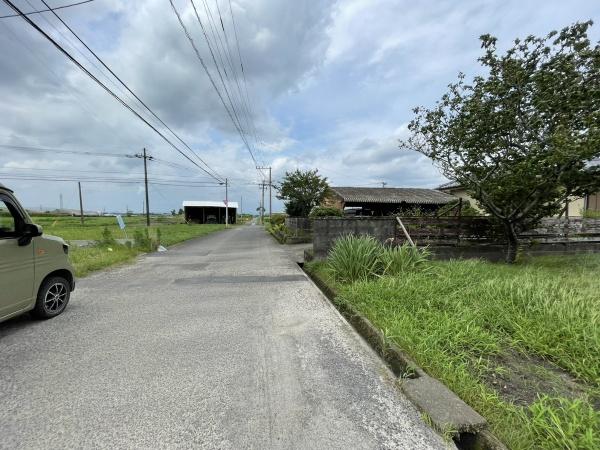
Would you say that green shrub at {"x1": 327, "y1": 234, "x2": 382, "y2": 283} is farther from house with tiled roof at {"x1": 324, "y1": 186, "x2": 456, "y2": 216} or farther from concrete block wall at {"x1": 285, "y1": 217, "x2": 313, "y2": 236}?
house with tiled roof at {"x1": 324, "y1": 186, "x2": 456, "y2": 216}

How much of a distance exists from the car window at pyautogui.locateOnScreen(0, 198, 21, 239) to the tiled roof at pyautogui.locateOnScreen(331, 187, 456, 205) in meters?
21.7

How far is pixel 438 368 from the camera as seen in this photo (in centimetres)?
264

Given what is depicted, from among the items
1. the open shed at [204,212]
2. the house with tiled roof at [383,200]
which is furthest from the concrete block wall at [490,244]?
the open shed at [204,212]

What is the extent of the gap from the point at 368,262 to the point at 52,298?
16.8 ft

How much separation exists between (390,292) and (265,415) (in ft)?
9.62

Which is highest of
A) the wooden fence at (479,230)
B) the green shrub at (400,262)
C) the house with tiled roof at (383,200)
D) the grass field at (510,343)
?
A: the house with tiled roof at (383,200)

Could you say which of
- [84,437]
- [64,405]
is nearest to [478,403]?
[84,437]

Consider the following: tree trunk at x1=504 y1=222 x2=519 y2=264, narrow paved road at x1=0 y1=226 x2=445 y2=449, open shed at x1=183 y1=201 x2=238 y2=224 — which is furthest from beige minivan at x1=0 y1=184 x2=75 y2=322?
open shed at x1=183 y1=201 x2=238 y2=224

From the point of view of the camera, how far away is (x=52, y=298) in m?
4.32

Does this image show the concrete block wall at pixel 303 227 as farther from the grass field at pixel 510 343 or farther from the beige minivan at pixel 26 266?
the beige minivan at pixel 26 266

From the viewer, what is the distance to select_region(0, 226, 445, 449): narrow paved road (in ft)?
6.70

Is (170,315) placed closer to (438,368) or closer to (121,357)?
(121,357)

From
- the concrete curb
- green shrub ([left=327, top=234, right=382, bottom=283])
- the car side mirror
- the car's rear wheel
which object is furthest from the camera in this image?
green shrub ([left=327, top=234, right=382, bottom=283])

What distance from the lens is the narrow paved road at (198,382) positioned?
80.4 inches
